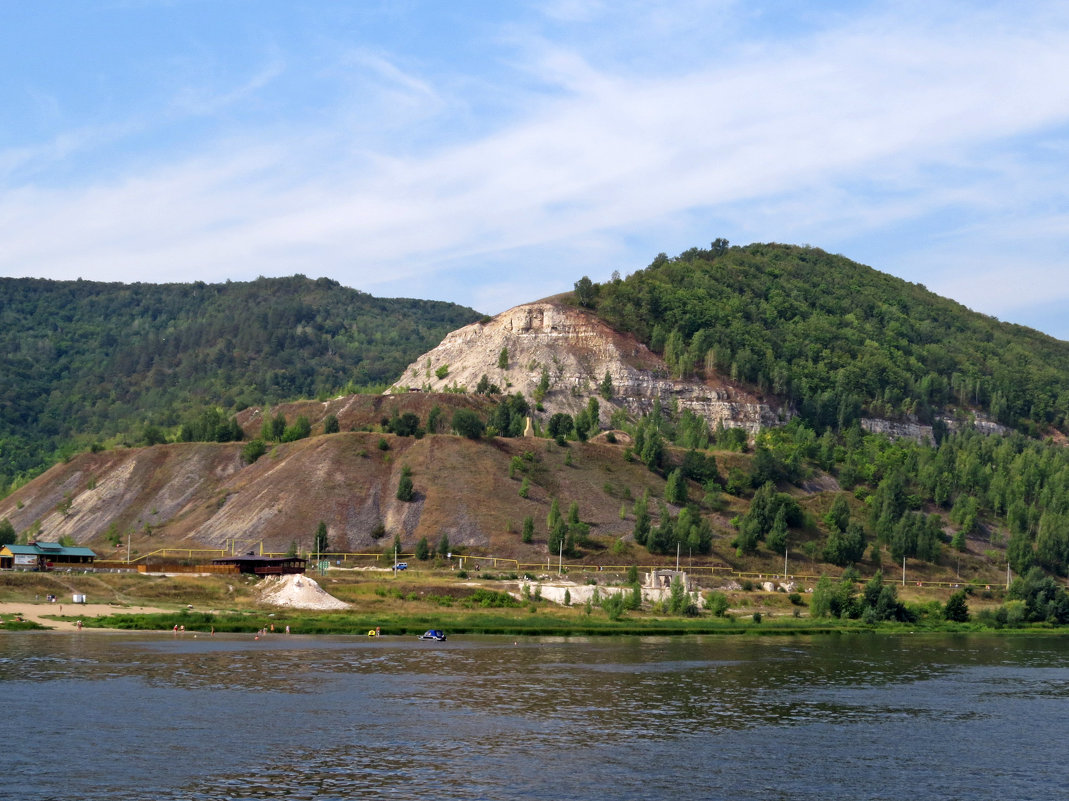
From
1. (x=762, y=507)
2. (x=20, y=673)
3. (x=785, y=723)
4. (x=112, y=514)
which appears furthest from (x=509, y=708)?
(x=112, y=514)

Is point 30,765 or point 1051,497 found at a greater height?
point 1051,497

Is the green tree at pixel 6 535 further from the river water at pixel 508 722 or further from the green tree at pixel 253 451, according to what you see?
the river water at pixel 508 722

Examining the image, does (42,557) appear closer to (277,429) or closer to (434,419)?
(277,429)

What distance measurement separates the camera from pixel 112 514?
6816 inches

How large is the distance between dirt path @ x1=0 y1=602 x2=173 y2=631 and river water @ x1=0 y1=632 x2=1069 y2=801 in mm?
5887

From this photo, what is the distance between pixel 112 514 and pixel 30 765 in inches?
5112

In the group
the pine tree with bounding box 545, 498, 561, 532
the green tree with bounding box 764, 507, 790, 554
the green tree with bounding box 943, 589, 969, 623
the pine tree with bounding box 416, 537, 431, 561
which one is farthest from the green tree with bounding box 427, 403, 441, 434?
the green tree with bounding box 943, 589, 969, 623

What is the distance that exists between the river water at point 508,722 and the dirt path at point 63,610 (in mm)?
5887

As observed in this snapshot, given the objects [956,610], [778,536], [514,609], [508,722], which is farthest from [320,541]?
[508,722]

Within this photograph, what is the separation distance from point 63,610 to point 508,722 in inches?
2339

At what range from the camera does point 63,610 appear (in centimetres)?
10544

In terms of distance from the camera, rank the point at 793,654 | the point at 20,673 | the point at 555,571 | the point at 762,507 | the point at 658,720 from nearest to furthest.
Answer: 1. the point at 658,720
2. the point at 20,673
3. the point at 793,654
4. the point at 555,571
5. the point at 762,507

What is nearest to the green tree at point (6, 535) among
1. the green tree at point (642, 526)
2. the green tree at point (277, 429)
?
the green tree at point (277, 429)

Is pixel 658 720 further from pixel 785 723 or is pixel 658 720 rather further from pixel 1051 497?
pixel 1051 497
